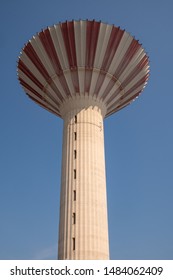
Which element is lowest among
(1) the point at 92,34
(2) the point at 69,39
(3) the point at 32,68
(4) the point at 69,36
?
(3) the point at 32,68

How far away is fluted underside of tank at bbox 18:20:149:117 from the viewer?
107ft

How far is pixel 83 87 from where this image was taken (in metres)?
33.6

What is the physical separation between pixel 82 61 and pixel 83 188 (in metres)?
12.2

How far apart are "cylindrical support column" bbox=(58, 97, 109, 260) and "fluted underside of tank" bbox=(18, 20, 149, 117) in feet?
6.08

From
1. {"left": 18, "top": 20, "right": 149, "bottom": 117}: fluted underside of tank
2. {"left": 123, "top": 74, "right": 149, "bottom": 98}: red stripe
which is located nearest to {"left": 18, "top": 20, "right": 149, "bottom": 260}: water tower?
{"left": 18, "top": 20, "right": 149, "bottom": 117}: fluted underside of tank

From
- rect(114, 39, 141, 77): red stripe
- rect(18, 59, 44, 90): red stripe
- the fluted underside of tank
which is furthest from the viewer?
rect(18, 59, 44, 90): red stripe

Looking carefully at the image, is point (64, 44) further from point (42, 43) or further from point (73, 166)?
point (73, 166)

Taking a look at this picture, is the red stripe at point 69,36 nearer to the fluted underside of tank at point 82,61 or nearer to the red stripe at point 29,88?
the fluted underside of tank at point 82,61

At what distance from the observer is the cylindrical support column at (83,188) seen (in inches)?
1090

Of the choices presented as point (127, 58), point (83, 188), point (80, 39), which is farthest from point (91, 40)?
point (83, 188)

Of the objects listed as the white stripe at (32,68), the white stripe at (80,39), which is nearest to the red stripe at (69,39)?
the white stripe at (80,39)

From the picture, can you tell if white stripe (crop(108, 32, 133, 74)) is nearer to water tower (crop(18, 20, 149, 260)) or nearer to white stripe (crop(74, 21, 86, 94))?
water tower (crop(18, 20, 149, 260))

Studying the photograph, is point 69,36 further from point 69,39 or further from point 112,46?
point 112,46

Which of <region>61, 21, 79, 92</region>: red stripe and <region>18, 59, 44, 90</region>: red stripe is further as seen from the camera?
<region>18, 59, 44, 90</region>: red stripe
